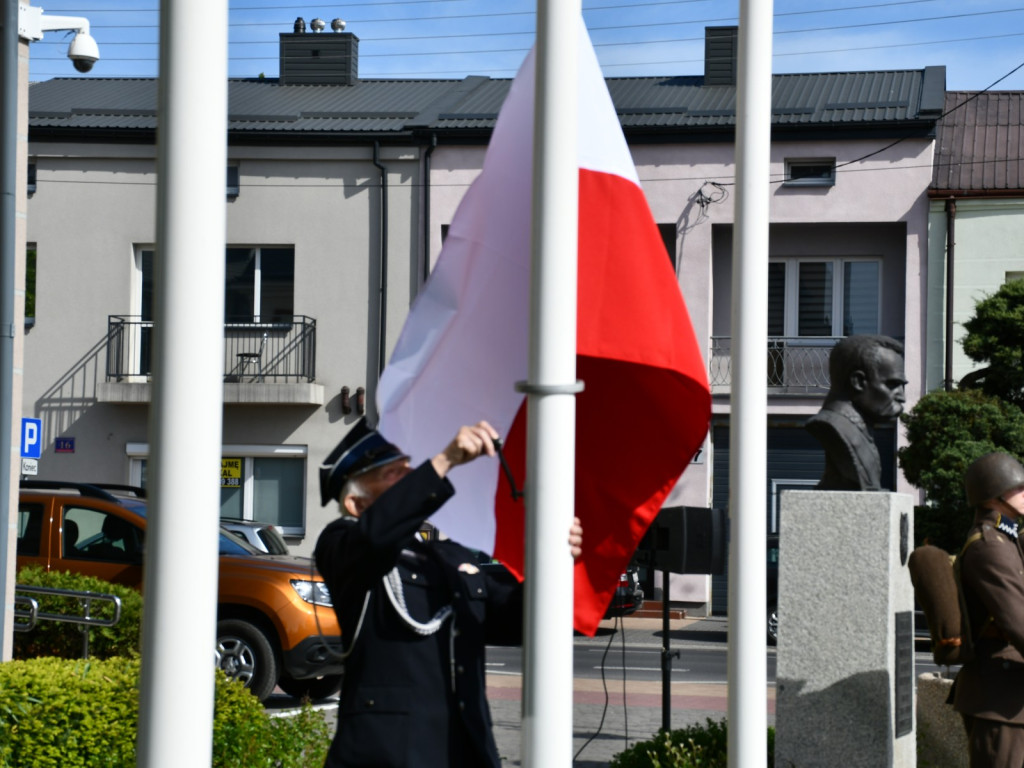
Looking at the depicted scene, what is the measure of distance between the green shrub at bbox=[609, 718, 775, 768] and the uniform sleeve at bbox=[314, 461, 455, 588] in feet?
11.1

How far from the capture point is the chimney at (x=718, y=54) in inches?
1215

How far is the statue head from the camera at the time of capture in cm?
736

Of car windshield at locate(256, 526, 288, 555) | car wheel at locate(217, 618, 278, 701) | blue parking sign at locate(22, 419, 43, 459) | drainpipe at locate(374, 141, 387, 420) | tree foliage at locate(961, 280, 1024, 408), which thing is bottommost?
car wheel at locate(217, 618, 278, 701)

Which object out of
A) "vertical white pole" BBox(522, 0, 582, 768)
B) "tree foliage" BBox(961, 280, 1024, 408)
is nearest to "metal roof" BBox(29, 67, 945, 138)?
"tree foliage" BBox(961, 280, 1024, 408)

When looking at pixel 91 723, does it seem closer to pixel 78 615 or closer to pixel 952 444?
pixel 78 615

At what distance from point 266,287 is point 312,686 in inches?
639

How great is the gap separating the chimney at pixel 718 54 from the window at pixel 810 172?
383 centimetres

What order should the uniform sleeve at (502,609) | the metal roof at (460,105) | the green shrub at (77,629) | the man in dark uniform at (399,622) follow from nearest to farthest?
the man in dark uniform at (399,622) → the uniform sleeve at (502,609) → the green shrub at (77,629) → the metal roof at (460,105)

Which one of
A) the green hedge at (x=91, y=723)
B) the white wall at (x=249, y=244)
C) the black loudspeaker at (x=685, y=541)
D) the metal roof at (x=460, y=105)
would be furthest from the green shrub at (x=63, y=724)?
the metal roof at (x=460, y=105)

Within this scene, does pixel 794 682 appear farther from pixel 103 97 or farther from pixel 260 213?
pixel 103 97

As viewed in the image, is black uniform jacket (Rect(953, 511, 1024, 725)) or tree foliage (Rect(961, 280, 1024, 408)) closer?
black uniform jacket (Rect(953, 511, 1024, 725))

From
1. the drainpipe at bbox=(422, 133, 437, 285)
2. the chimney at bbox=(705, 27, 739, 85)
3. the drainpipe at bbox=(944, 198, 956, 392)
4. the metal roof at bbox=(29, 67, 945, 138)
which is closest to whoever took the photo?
the drainpipe at bbox=(944, 198, 956, 392)

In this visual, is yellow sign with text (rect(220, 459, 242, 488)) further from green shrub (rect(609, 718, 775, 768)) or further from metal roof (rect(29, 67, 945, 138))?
green shrub (rect(609, 718, 775, 768))

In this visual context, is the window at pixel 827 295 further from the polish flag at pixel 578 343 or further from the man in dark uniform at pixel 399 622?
the man in dark uniform at pixel 399 622
